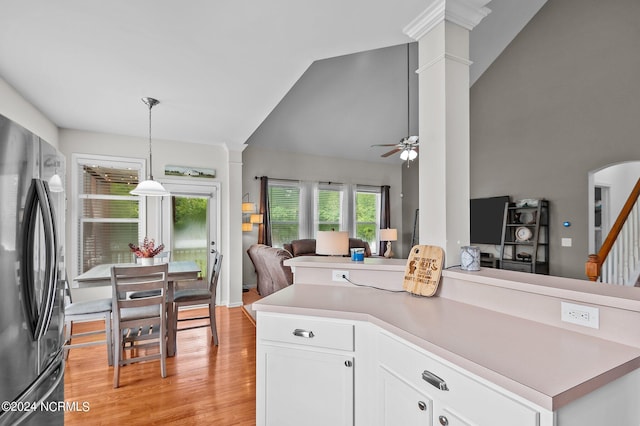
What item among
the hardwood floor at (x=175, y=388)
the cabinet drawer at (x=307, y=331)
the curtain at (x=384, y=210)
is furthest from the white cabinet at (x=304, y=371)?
the curtain at (x=384, y=210)

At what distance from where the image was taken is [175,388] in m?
2.51

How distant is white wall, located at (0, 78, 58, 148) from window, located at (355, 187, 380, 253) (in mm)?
5596

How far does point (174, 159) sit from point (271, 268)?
7.24ft

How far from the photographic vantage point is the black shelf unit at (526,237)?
5055 mm

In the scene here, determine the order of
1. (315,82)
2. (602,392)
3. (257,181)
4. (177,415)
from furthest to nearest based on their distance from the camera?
(257,181) < (315,82) < (177,415) < (602,392)

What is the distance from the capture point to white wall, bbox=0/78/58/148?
2.79 meters

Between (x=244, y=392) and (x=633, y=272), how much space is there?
14.1 feet

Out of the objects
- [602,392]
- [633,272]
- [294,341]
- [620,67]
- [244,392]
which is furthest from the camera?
[620,67]

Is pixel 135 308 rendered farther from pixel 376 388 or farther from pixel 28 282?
pixel 376 388

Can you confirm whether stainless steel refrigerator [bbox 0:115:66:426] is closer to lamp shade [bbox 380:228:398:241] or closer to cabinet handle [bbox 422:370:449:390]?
cabinet handle [bbox 422:370:449:390]

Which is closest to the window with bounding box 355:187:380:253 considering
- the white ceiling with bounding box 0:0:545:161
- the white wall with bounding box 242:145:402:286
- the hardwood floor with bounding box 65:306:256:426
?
the white wall with bounding box 242:145:402:286

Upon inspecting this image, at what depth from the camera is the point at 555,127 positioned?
16.4 feet

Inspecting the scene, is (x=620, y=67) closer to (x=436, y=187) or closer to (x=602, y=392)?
(x=436, y=187)

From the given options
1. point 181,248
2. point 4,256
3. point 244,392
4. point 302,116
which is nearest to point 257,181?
point 302,116
